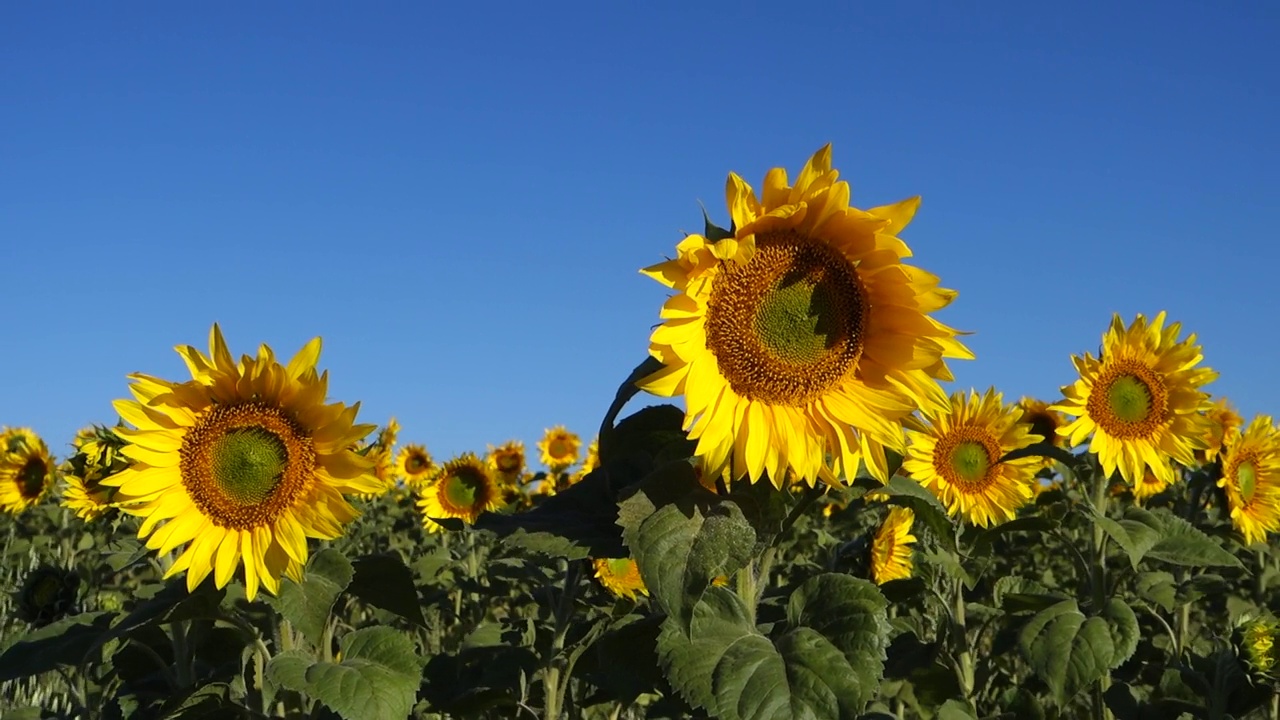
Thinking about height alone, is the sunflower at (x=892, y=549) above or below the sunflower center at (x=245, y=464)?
above

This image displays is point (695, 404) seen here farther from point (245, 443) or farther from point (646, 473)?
point (245, 443)

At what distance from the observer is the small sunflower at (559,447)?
11828 millimetres

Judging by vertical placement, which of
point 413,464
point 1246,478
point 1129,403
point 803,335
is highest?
point 413,464

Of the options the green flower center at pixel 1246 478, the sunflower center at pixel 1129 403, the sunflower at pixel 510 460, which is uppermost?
the sunflower at pixel 510 460

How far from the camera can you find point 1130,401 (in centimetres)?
460

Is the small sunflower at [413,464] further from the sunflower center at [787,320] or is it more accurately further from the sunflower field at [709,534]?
the sunflower center at [787,320]

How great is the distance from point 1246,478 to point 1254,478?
0.09 metres

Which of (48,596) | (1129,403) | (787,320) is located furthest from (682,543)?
(48,596)

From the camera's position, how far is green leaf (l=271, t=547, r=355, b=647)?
2.79 meters

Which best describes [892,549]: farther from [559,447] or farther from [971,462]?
[559,447]

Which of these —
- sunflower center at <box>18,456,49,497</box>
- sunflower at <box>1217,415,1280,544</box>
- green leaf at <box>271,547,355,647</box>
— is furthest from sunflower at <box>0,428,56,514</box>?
sunflower at <box>1217,415,1280,544</box>

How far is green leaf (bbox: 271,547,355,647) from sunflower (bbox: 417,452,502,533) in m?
5.00

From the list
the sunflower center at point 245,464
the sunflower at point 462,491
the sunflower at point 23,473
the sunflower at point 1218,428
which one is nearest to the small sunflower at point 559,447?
the sunflower at point 462,491

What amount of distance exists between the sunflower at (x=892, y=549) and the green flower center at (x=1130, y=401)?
93cm
